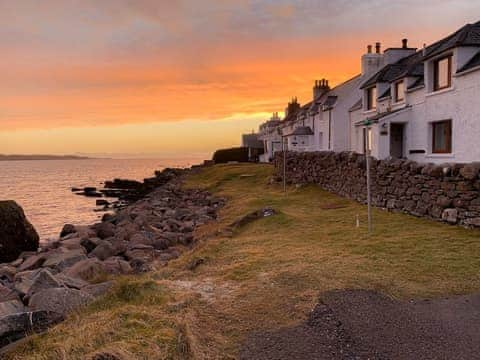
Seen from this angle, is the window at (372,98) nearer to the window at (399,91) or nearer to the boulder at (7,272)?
the window at (399,91)

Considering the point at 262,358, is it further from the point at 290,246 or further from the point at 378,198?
the point at 378,198

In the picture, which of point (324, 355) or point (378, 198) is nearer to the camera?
point (324, 355)

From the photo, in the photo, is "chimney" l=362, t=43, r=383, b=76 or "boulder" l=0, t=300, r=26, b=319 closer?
"boulder" l=0, t=300, r=26, b=319

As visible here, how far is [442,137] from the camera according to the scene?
17578 mm

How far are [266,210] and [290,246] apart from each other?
5.44 meters

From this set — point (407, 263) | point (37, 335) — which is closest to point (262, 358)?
point (37, 335)

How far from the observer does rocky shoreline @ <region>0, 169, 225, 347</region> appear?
7.32 metres

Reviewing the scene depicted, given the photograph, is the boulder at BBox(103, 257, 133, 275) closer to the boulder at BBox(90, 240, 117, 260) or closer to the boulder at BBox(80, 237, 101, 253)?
the boulder at BBox(90, 240, 117, 260)

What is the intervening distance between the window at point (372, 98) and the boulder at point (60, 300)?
2240 centimetres

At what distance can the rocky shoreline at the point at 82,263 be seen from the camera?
24.0ft

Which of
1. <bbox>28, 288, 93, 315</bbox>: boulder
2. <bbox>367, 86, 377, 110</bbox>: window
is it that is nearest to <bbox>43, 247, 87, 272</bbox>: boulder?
<bbox>28, 288, 93, 315</bbox>: boulder

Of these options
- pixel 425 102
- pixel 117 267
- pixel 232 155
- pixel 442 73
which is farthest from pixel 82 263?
pixel 232 155

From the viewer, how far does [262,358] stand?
17.4ft

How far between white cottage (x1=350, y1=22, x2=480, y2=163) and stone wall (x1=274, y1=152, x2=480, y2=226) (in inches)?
61.8
